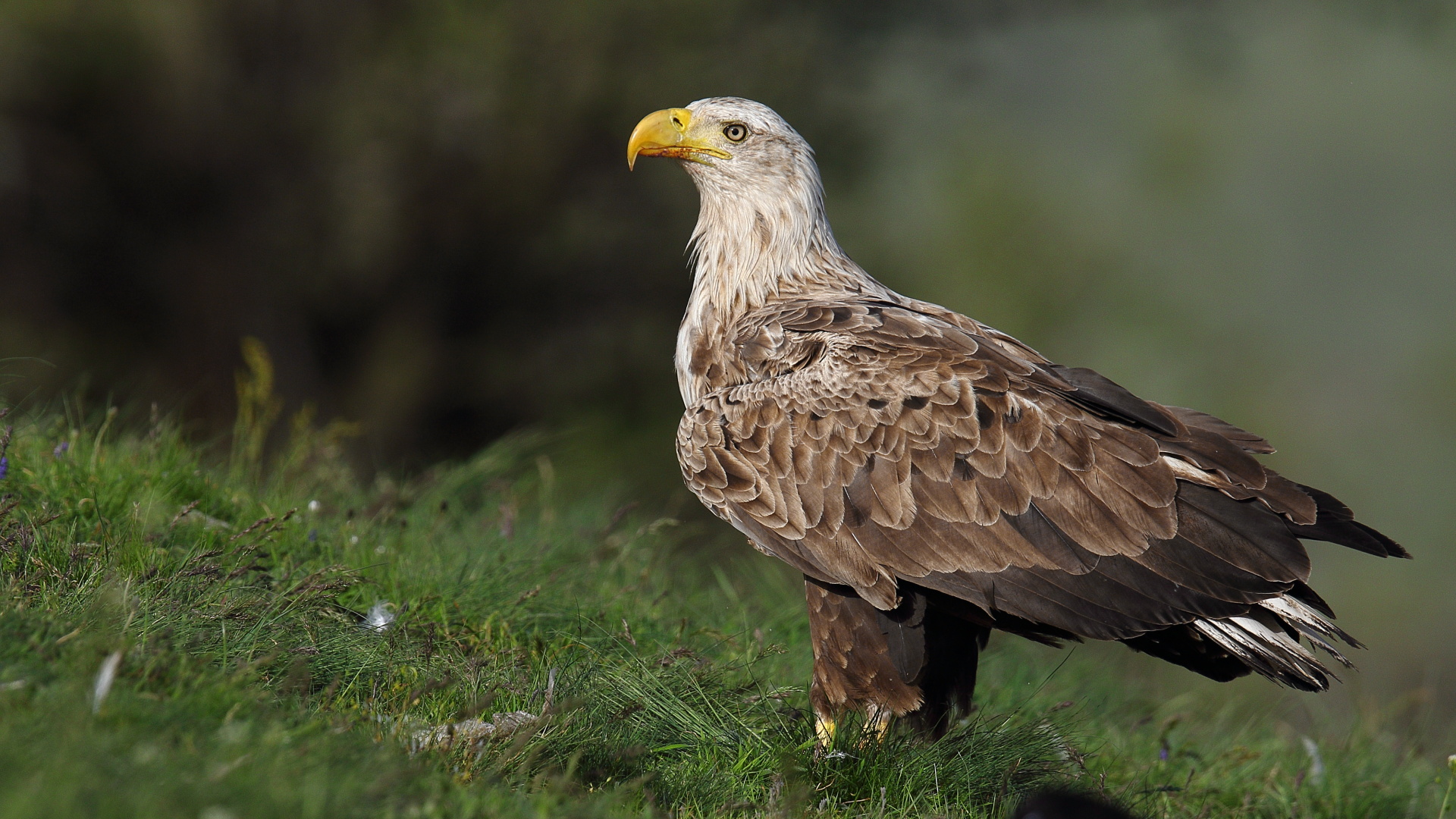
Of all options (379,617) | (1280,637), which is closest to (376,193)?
(379,617)

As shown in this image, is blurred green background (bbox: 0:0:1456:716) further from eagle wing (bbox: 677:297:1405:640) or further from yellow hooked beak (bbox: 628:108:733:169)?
eagle wing (bbox: 677:297:1405:640)

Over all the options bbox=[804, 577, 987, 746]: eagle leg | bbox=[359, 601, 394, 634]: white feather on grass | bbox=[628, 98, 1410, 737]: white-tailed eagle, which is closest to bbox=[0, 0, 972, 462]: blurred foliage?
bbox=[628, 98, 1410, 737]: white-tailed eagle

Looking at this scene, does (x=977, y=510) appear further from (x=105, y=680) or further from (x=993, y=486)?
(x=105, y=680)

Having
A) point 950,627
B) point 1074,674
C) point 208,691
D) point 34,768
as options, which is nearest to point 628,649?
point 950,627

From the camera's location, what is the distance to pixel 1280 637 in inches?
166

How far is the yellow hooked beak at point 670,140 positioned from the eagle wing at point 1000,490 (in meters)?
1.31

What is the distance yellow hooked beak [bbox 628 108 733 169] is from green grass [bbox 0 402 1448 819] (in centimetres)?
166

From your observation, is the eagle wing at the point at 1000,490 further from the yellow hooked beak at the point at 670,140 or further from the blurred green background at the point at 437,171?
the blurred green background at the point at 437,171

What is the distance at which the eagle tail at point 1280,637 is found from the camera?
4.09 metres

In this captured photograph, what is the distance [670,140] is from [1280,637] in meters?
3.23

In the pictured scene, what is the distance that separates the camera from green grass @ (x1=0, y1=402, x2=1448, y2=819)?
2.65 meters

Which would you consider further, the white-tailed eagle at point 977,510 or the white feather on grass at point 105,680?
the white-tailed eagle at point 977,510

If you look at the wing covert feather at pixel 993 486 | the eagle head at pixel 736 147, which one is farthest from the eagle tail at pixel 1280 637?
the eagle head at pixel 736 147

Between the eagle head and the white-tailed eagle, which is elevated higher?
the eagle head
